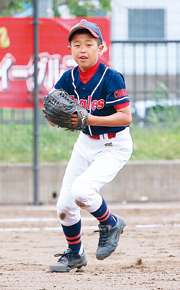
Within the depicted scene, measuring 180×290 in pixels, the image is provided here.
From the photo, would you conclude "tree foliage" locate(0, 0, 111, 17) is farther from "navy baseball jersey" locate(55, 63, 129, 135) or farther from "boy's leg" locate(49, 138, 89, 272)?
"boy's leg" locate(49, 138, 89, 272)

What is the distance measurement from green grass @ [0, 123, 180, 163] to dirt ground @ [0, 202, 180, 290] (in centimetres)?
109

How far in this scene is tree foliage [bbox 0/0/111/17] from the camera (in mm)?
7848

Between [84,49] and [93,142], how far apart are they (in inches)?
29.8

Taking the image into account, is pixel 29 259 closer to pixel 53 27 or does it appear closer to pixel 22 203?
pixel 22 203

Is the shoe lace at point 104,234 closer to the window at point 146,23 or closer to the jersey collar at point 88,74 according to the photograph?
the jersey collar at point 88,74

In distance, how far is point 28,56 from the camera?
7324 millimetres

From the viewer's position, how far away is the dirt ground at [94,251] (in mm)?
3271

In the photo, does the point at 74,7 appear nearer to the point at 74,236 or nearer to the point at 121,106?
the point at 121,106

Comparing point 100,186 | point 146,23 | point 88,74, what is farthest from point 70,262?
point 146,23

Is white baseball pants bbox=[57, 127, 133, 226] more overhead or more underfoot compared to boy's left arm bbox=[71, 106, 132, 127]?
more underfoot

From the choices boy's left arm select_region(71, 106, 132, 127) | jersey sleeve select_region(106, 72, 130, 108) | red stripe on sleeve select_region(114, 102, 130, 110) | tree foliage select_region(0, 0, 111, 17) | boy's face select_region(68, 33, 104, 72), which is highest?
tree foliage select_region(0, 0, 111, 17)

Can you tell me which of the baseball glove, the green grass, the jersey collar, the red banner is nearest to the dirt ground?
the green grass

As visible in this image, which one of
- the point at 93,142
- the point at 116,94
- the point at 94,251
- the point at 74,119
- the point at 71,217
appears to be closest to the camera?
the point at 74,119

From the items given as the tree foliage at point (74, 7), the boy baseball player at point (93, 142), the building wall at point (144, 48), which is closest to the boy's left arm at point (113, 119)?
the boy baseball player at point (93, 142)
